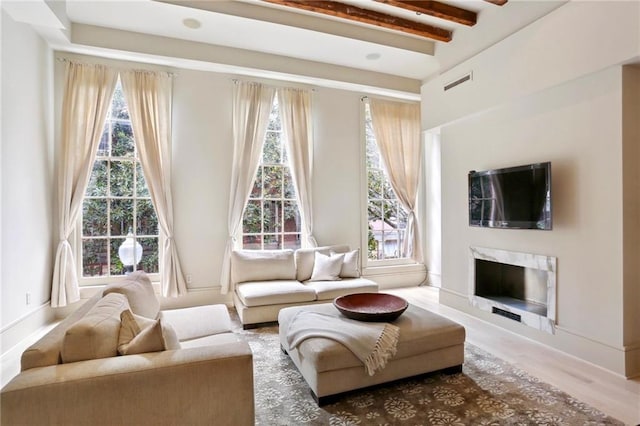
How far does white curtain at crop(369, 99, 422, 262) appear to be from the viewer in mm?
5457

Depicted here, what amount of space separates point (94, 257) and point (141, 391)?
A: 342 cm

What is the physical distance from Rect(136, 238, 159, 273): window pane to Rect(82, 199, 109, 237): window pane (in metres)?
0.46

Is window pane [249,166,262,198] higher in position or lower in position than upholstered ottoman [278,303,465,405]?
higher

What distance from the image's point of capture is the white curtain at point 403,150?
17.9 ft

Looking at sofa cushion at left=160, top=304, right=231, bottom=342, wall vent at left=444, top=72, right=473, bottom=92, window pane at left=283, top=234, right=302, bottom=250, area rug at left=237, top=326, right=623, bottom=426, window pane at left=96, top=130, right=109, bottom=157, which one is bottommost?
area rug at left=237, top=326, right=623, bottom=426

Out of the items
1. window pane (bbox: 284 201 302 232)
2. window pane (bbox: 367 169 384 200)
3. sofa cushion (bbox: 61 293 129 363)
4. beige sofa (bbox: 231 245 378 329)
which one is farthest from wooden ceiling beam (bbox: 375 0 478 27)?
sofa cushion (bbox: 61 293 129 363)

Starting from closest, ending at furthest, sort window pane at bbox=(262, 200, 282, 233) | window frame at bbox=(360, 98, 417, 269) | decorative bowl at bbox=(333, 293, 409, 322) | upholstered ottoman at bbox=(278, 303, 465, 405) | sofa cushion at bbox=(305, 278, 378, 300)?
upholstered ottoman at bbox=(278, 303, 465, 405) → decorative bowl at bbox=(333, 293, 409, 322) → sofa cushion at bbox=(305, 278, 378, 300) → window pane at bbox=(262, 200, 282, 233) → window frame at bbox=(360, 98, 417, 269)

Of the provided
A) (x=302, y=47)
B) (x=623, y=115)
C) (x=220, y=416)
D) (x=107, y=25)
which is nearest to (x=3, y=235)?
(x=107, y=25)

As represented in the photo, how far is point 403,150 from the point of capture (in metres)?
5.59

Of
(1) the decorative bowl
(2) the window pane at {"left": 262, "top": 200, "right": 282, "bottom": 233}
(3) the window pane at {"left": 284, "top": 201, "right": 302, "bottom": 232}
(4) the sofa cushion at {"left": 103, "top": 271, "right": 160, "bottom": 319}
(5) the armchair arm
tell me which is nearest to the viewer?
(5) the armchair arm

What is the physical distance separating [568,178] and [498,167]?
2.60 ft

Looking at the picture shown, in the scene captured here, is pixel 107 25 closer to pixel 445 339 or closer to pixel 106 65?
pixel 106 65

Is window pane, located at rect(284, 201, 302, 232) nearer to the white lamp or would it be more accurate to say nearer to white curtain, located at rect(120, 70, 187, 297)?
white curtain, located at rect(120, 70, 187, 297)

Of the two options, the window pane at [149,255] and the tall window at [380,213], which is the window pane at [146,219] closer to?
the window pane at [149,255]
